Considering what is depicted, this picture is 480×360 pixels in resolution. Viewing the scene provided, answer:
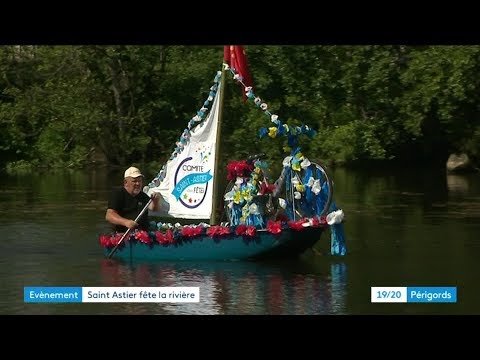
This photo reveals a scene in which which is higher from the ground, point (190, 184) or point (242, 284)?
point (190, 184)

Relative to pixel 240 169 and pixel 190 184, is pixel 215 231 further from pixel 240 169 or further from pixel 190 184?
pixel 190 184


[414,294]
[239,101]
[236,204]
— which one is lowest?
[414,294]

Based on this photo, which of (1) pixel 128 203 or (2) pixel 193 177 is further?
(2) pixel 193 177

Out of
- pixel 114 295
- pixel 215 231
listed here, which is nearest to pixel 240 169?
pixel 215 231

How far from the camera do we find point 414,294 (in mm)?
18578

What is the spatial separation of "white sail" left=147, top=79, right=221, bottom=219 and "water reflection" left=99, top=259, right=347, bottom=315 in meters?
1.08

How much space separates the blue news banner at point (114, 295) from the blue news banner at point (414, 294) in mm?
2856

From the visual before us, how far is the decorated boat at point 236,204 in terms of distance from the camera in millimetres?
20922

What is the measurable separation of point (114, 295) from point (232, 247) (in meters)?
3.20

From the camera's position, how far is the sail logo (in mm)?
21750

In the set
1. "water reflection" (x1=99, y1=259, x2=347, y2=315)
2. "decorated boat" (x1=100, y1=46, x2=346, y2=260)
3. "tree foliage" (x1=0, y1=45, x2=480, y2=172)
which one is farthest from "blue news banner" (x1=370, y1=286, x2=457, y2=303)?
"tree foliage" (x1=0, y1=45, x2=480, y2=172)

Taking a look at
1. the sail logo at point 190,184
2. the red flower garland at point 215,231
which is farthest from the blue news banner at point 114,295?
the sail logo at point 190,184

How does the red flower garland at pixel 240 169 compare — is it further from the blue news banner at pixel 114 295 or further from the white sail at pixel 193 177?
the blue news banner at pixel 114 295

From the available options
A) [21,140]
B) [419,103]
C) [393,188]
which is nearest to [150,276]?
[393,188]
